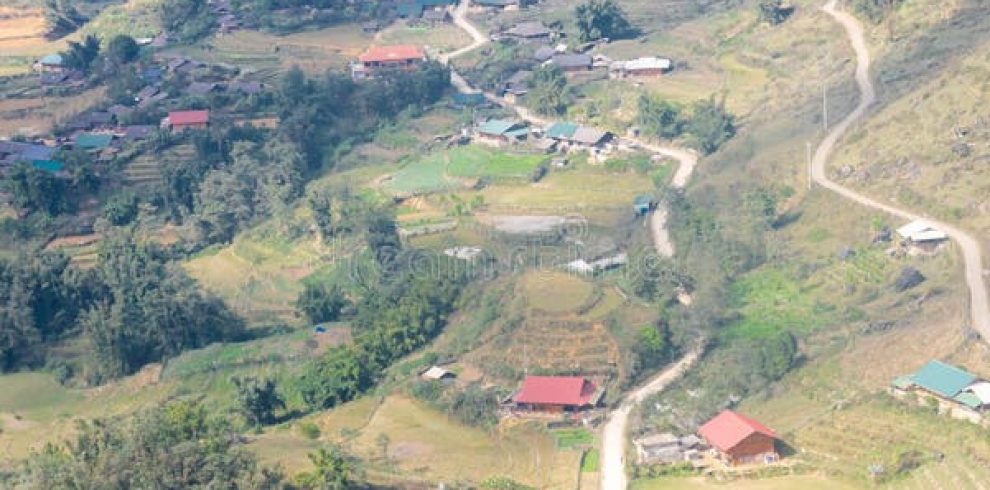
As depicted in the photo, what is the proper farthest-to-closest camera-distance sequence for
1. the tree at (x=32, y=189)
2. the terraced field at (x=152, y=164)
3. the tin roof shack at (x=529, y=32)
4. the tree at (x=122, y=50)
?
1. the tin roof shack at (x=529, y=32)
2. the tree at (x=122, y=50)
3. the terraced field at (x=152, y=164)
4. the tree at (x=32, y=189)

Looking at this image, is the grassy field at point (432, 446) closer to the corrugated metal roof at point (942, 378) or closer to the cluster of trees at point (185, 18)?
the corrugated metal roof at point (942, 378)

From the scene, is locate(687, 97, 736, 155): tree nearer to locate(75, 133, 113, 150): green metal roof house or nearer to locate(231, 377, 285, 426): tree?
locate(231, 377, 285, 426): tree

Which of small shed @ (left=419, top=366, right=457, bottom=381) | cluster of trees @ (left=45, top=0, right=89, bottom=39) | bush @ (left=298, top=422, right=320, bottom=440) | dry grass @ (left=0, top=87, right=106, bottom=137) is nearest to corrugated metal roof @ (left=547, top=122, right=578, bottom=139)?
small shed @ (left=419, top=366, right=457, bottom=381)

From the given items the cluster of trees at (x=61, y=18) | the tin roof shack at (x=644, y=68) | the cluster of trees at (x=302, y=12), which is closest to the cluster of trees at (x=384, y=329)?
the tin roof shack at (x=644, y=68)

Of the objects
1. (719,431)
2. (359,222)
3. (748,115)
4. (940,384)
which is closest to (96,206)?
(359,222)

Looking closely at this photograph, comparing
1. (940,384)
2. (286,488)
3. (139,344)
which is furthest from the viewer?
(139,344)

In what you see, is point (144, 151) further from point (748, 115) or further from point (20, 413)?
point (748, 115)

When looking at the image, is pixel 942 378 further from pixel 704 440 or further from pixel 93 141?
pixel 93 141
